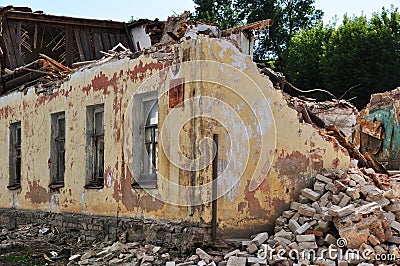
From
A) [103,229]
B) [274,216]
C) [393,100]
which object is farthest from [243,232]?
[393,100]

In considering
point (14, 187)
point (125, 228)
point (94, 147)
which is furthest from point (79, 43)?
point (125, 228)

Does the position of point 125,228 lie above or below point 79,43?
below

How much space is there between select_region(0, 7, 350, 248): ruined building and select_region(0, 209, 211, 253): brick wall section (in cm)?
2

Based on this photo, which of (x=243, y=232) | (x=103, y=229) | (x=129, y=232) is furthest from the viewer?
(x=103, y=229)

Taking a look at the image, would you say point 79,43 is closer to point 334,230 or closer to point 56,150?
point 56,150

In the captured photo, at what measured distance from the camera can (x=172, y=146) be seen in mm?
10055

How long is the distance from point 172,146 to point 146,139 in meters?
1.14

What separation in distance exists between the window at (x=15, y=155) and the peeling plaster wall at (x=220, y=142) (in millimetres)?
4337

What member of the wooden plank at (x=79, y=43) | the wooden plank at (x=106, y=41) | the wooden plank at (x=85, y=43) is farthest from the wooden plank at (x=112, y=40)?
the wooden plank at (x=79, y=43)

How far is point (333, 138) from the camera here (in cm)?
1124

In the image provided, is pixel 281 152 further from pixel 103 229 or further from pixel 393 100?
pixel 393 100

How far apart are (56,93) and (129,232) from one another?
4.51 m

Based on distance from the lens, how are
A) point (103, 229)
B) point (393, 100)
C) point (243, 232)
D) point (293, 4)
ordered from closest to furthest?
point (243, 232) < point (103, 229) < point (393, 100) < point (293, 4)

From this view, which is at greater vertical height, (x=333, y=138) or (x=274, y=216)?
(x=333, y=138)
